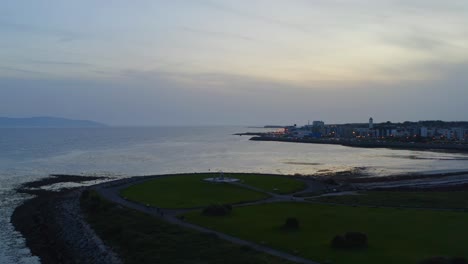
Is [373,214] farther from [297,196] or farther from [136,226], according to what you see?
[136,226]

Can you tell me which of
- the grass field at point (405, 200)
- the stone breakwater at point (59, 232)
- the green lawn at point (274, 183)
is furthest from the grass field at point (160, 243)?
the green lawn at point (274, 183)

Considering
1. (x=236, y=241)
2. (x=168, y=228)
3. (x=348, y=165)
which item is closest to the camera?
(x=236, y=241)

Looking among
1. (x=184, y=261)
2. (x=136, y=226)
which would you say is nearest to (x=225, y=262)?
(x=184, y=261)

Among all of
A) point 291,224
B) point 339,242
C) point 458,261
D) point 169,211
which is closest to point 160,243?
point 291,224

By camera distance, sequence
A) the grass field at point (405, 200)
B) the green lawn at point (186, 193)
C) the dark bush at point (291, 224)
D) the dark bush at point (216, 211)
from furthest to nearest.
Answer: the green lawn at point (186, 193) → the grass field at point (405, 200) → the dark bush at point (216, 211) → the dark bush at point (291, 224)

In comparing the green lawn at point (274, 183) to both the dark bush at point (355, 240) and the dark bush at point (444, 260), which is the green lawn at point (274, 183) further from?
the dark bush at point (444, 260)

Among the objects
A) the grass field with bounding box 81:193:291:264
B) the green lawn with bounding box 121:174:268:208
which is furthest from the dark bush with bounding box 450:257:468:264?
the green lawn with bounding box 121:174:268:208

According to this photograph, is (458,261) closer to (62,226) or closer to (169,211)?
(169,211)
